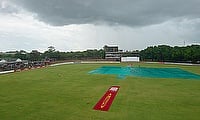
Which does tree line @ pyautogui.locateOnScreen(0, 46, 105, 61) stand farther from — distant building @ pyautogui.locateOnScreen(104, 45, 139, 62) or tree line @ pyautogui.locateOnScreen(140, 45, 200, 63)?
tree line @ pyautogui.locateOnScreen(140, 45, 200, 63)

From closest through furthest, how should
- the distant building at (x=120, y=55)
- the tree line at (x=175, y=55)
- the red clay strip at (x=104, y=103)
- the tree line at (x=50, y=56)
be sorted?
the red clay strip at (x=104, y=103), the tree line at (x=175, y=55), the distant building at (x=120, y=55), the tree line at (x=50, y=56)

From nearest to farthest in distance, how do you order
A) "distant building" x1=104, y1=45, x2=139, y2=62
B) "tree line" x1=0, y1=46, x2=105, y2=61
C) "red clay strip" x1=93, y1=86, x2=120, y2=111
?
"red clay strip" x1=93, y1=86, x2=120, y2=111, "distant building" x1=104, y1=45, x2=139, y2=62, "tree line" x1=0, y1=46, x2=105, y2=61

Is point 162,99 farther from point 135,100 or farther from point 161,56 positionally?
point 161,56

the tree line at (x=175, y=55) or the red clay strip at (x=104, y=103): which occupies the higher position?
the tree line at (x=175, y=55)

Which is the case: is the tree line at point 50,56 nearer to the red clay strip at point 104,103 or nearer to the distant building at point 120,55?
the distant building at point 120,55

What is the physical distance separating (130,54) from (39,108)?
100350mm

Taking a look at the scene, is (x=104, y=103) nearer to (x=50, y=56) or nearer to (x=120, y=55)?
(x=50, y=56)

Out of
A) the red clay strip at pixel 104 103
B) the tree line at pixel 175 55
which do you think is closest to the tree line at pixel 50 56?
the tree line at pixel 175 55

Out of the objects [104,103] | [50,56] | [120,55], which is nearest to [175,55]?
[120,55]

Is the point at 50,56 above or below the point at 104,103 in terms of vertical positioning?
above

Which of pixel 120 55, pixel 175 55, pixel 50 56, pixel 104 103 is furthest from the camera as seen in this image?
pixel 120 55

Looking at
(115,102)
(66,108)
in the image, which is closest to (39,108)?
(66,108)

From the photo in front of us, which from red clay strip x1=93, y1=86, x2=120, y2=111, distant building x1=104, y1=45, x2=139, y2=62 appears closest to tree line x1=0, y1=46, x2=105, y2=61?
distant building x1=104, y1=45, x2=139, y2=62

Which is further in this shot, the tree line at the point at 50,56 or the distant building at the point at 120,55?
the tree line at the point at 50,56
